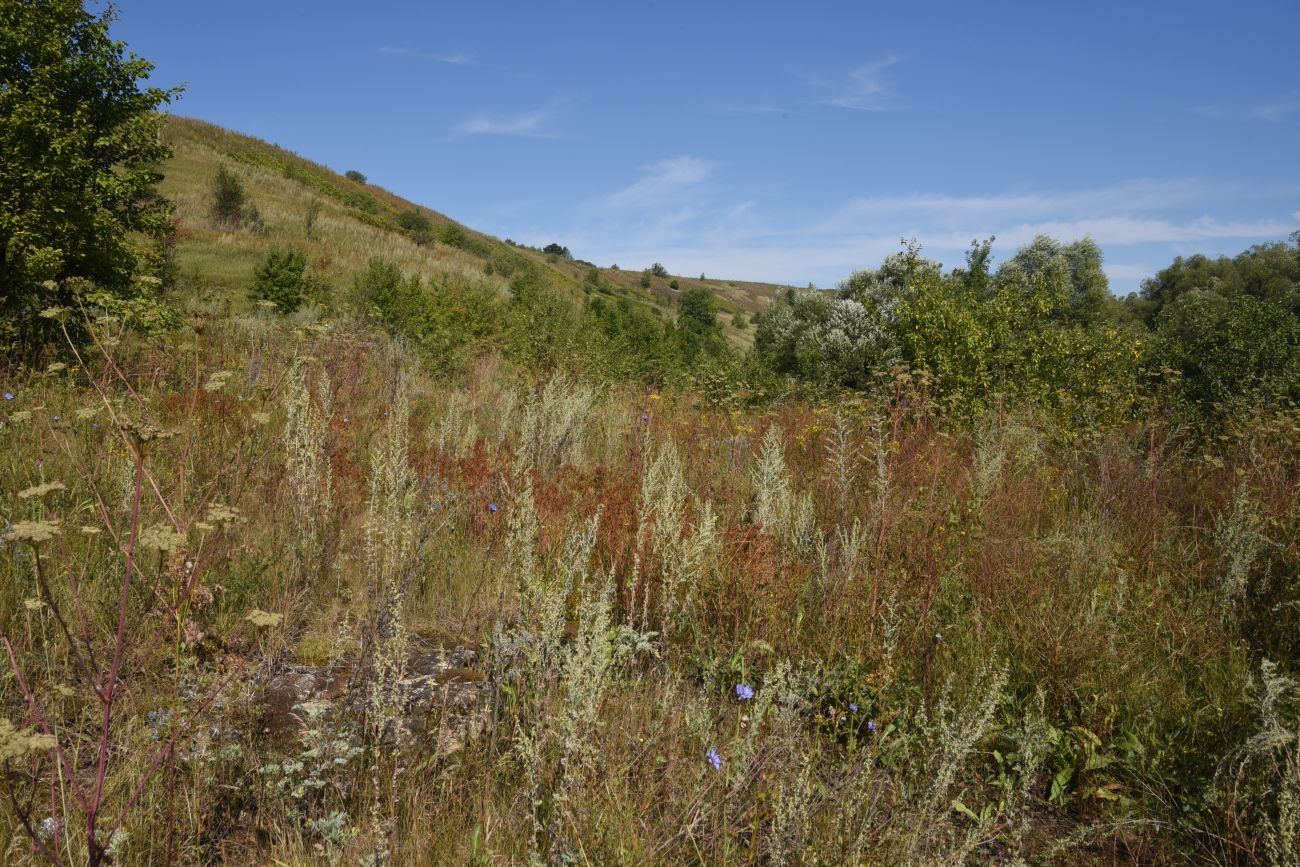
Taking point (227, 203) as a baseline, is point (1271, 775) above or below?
below

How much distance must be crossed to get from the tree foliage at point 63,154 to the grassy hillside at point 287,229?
132 inches

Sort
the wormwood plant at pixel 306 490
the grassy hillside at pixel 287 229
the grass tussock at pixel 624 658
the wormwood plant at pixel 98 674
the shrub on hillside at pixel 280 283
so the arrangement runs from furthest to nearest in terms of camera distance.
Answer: the grassy hillside at pixel 287 229 → the shrub on hillside at pixel 280 283 → the wormwood plant at pixel 306 490 → the grass tussock at pixel 624 658 → the wormwood plant at pixel 98 674

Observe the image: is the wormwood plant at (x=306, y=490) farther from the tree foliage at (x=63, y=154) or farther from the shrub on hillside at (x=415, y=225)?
the shrub on hillside at (x=415, y=225)

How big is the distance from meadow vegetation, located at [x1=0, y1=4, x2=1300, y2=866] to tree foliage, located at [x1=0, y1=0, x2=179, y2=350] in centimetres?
30

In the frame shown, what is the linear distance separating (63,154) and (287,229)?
2050 centimetres

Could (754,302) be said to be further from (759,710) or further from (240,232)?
(759,710)

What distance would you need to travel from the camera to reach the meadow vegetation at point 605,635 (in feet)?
5.70

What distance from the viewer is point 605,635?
1973mm

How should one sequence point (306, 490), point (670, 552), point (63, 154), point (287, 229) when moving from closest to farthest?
point (670, 552) → point (306, 490) → point (63, 154) → point (287, 229)

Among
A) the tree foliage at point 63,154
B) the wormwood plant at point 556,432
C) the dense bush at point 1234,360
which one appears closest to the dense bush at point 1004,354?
the dense bush at point 1234,360

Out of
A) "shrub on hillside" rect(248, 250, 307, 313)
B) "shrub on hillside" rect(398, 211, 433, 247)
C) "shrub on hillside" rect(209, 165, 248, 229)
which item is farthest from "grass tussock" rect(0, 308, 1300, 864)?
"shrub on hillside" rect(398, 211, 433, 247)

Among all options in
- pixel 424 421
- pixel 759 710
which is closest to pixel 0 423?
pixel 424 421

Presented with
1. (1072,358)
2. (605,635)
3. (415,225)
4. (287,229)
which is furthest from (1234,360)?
(415,225)

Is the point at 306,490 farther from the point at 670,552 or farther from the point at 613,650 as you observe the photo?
the point at 670,552
